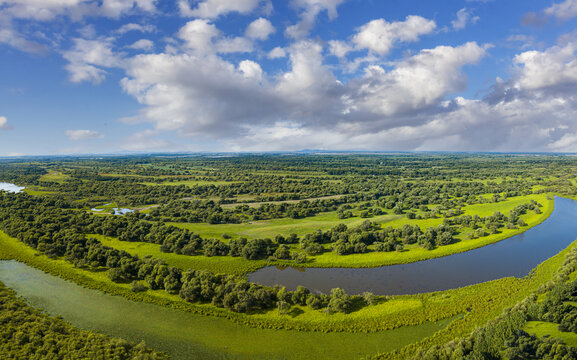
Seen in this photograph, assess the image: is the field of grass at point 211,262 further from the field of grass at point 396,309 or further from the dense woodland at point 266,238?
the field of grass at point 396,309

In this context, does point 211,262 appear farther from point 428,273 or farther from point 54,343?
point 428,273

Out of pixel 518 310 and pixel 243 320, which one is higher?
pixel 518 310

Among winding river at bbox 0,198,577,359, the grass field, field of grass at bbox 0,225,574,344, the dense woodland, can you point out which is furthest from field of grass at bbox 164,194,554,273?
the grass field

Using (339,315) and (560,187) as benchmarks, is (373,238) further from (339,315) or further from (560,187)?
(560,187)

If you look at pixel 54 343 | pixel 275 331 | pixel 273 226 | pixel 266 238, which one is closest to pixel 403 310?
pixel 275 331

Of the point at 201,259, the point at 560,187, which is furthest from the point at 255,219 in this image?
the point at 560,187

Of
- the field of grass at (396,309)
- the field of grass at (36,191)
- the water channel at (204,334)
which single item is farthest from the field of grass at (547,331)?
the field of grass at (36,191)
